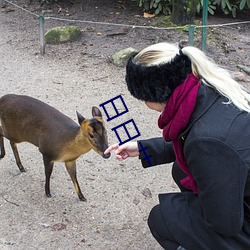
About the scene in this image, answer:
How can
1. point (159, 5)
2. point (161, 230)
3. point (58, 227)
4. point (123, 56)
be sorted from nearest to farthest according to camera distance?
point (161, 230) < point (58, 227) < point (123, 56) < point (159, 5)

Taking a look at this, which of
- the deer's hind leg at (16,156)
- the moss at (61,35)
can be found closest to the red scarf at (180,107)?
the deer's hind leg at (16,156)

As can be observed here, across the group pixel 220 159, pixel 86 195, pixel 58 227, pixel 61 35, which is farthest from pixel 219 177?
pixel 61 35

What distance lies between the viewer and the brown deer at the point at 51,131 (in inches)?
117

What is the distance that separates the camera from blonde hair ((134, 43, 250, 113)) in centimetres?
200

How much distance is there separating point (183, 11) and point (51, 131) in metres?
4.01

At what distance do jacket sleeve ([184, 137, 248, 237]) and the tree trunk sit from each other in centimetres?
499

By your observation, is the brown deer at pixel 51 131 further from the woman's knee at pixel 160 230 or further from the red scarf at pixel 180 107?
the red scarf at pixel 180 107

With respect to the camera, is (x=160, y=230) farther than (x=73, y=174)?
No

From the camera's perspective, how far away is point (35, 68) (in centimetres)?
586

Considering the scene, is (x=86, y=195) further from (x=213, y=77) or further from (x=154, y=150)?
(x=213, y=77)

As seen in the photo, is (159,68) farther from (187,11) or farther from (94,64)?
(187,11)

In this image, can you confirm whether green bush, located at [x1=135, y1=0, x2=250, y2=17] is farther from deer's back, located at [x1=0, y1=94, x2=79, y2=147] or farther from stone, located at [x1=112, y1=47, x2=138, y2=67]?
deer's back, located at [x1=0, y1=94, x2=79, y2=147]

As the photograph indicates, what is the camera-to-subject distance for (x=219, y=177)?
1924 millimetres

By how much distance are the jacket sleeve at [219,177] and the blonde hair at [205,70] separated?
232mm
